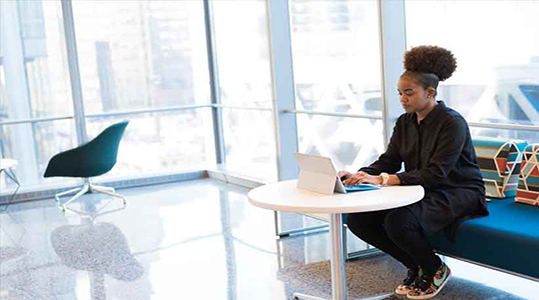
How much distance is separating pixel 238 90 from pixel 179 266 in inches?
132

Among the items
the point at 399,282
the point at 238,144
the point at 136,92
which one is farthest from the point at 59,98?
the point at 399,282

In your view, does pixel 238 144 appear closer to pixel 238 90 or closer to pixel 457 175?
pixel 238 90

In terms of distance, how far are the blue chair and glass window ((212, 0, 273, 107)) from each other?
4.76 feet

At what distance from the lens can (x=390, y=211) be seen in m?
3.46

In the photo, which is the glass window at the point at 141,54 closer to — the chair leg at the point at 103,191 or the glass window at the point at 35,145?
the glass window at the point at 35,145

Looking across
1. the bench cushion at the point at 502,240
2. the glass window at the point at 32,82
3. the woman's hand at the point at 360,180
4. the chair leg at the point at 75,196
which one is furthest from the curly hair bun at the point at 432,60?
the glass window at the point at 32,82

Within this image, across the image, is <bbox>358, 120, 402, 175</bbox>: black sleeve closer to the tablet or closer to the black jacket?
the black jacket

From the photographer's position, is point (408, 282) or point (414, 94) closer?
point (414, 94)

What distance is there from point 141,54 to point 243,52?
1.13 m

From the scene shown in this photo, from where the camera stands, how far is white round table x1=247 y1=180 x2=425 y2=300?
2.93 metres

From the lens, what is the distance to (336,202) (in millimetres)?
2990

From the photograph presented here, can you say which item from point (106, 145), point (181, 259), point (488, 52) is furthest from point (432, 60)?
point (106, 145)

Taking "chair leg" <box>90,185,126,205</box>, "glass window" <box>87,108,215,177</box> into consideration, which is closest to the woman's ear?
"chair leg" <box>90,185,126,205</box>

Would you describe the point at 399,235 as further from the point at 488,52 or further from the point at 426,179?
the point at 488,52
